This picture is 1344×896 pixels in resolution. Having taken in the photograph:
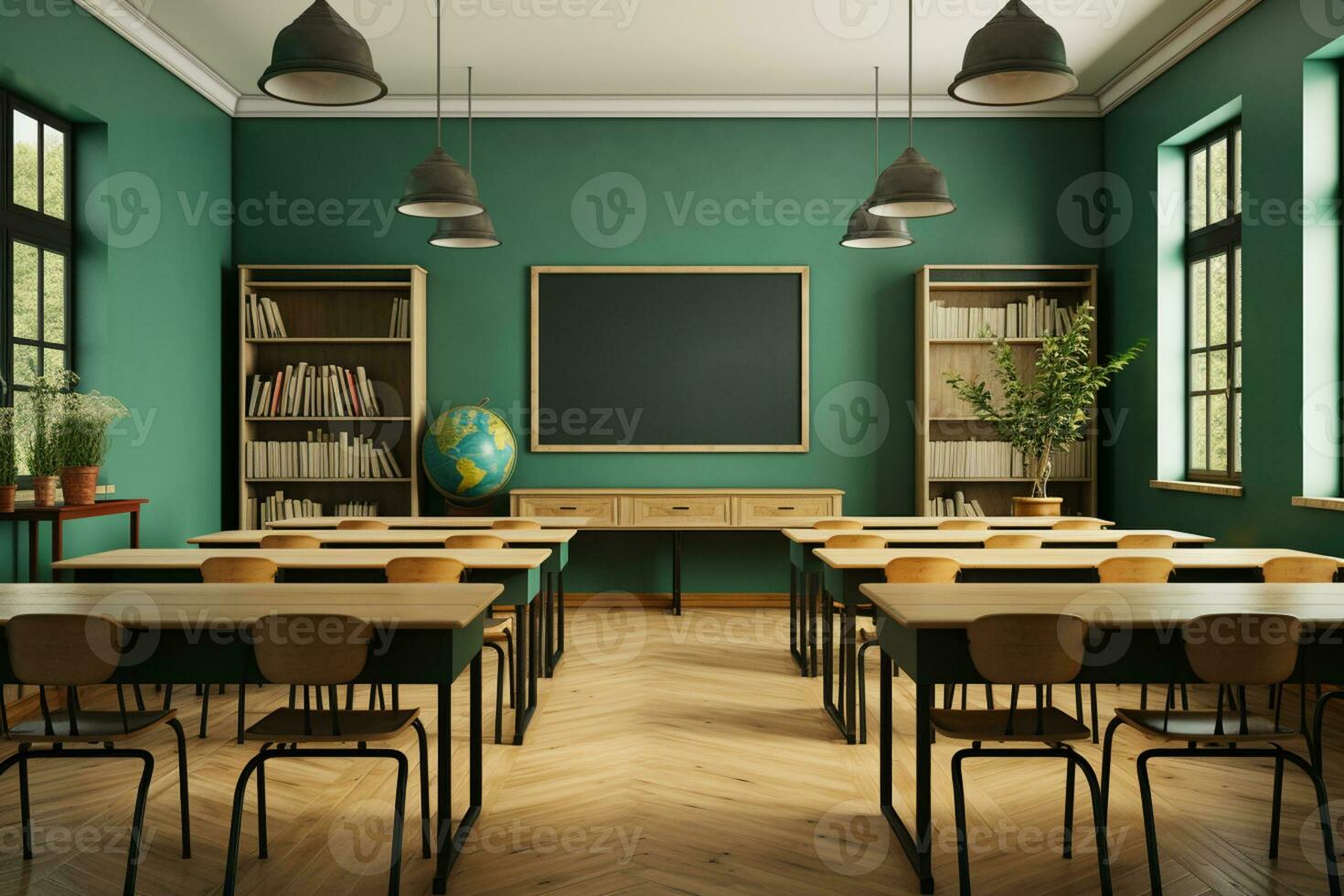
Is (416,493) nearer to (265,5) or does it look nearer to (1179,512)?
(265,5)

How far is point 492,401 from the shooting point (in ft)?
25.0

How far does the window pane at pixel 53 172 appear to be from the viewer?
5652 mm

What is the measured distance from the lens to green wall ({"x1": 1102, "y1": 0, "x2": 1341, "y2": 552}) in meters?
5.20

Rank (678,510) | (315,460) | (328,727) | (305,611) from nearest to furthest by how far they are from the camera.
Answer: (328,727) < (305,611) < (678,510) < (315,460)

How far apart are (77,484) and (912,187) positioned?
421cm

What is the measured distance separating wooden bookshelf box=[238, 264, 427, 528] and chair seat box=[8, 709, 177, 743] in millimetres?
4559

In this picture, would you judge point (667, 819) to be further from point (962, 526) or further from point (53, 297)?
point (53, 297)

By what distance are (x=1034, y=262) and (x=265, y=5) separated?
555cm

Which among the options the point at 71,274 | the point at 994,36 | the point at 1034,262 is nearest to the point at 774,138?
the point at 1034,262

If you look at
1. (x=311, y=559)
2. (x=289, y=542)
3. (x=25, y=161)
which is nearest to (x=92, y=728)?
(x=311, y=559)

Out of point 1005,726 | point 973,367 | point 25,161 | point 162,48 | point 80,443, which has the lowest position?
point 1005,726

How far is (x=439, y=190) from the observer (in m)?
4.83

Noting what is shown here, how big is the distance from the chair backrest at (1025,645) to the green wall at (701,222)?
502cm

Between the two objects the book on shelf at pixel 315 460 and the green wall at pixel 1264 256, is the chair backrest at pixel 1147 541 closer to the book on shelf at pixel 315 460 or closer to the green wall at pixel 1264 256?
the green wall at pixel 1264 256
